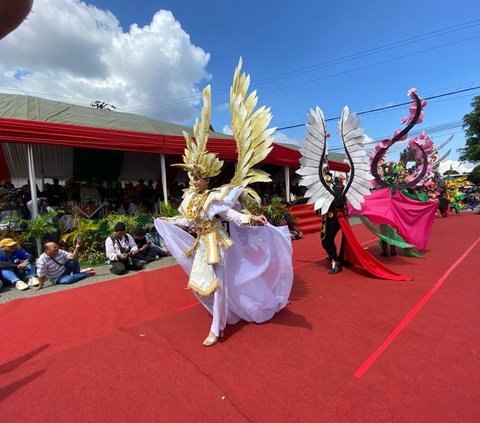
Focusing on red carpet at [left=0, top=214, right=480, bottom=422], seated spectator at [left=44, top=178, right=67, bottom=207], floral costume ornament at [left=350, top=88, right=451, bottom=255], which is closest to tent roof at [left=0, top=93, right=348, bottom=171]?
seated spectator at [left=44, top=178, right=67, bottom=207]

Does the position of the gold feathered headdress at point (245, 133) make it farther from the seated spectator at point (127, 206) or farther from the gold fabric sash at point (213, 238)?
the seated spectator at point (127, 206)

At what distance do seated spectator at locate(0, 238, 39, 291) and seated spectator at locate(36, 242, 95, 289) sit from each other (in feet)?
0.65

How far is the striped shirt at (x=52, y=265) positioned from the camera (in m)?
4.86

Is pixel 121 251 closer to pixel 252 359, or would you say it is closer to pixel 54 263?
pixel 54 263

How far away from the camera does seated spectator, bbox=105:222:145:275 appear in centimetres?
565

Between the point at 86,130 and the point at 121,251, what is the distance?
2773 millimetres

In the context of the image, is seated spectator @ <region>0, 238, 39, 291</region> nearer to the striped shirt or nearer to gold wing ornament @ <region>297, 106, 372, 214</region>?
the striped shirt

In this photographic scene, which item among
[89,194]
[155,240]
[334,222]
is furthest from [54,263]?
[334,222]

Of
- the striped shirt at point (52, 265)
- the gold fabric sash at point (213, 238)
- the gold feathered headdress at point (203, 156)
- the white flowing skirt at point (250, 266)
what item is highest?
the gold feathered headdress at point (203, 156)

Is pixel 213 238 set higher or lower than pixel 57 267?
higher

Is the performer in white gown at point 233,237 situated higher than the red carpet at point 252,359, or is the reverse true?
the performer in white gown at point 233,237

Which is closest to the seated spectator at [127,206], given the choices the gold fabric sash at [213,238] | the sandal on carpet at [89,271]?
the sandal on carpet at [89,271]

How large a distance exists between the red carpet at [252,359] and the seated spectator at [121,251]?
133cm

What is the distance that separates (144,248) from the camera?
249 inches
